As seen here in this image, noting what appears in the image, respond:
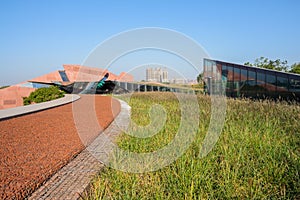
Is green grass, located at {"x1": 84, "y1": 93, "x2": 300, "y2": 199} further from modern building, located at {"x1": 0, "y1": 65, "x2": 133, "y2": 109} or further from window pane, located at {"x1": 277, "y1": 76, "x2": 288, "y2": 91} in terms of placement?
modern building, located at {"x1": 0, "y1": 65, "x2": 133, "y2": 109}

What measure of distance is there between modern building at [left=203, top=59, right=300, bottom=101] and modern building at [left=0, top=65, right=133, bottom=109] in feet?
25.0

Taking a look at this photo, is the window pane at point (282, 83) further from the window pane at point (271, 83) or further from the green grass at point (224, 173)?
the green grass at point (224, 173)

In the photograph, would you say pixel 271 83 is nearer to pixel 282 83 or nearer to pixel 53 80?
pixel 282 83

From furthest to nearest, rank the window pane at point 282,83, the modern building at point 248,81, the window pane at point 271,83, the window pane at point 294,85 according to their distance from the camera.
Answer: the window pane at point 271,83, the window pane at point 282,83, the modern building at point 248,81, the window pane at point 294,85

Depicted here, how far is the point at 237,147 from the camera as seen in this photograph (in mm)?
4055

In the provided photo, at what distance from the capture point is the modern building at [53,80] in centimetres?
2473

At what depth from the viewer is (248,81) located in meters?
15.3

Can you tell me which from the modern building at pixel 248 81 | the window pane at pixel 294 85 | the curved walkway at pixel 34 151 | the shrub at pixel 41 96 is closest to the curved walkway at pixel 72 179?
the curved walkway at pixel 34 151

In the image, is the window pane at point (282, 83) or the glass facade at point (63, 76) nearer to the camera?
the window pane at point (282, 83)

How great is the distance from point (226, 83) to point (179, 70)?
11.8 m

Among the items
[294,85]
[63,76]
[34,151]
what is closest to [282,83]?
[294,85]

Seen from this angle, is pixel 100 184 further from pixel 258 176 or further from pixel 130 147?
pixel 258 176

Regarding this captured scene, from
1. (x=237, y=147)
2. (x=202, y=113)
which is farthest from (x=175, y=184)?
(x=202, y=113)

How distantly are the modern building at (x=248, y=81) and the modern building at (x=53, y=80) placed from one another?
25.0ft
